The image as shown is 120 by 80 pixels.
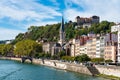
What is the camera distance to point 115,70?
5881 cm

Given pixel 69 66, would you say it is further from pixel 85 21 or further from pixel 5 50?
pixel 5 50

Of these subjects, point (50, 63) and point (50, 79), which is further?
point (50, 63)

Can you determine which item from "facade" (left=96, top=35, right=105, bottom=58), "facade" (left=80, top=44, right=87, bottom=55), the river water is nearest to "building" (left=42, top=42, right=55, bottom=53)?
"facade" (left=80, top=44, right=87, bottom=55)

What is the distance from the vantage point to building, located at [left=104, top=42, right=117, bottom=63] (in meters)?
87.9

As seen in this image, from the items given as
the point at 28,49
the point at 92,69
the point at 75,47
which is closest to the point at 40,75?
the point at 92,69

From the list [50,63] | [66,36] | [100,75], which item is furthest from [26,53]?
[100,75]

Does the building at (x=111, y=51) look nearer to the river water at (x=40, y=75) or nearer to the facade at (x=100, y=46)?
the facade at (x=100, y=46)

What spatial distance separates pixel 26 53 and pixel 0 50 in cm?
4902

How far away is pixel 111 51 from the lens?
89.6 metres

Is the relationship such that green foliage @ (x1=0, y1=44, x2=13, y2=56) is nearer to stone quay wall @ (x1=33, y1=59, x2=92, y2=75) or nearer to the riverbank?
stone quay wall @ (x1=33, y1=59, x2=92, y2=75)

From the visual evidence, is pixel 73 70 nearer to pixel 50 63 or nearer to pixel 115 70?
pixel 115 70

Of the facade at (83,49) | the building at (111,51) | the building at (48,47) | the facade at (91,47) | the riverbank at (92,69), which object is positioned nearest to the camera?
the riverbank at (92,69)

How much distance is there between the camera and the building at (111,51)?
87.9 m

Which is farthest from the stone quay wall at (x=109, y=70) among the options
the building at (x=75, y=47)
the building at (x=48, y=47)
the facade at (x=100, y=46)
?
the building at (x=48, y=47)
